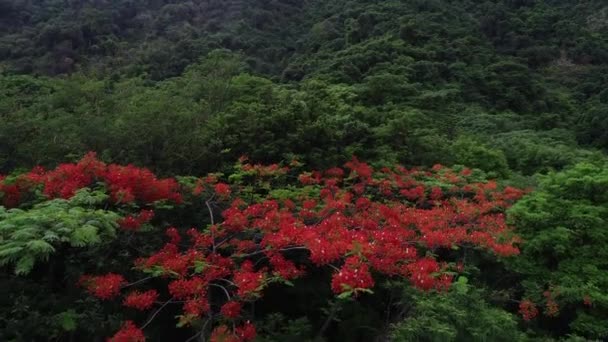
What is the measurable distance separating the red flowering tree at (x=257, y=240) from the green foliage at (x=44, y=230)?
0.67 m

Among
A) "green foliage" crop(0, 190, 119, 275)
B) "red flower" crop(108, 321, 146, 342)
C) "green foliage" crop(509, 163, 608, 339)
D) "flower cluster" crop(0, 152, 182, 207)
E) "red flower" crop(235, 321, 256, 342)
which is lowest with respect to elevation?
"green foliage" crop(509, 163, 608, 339)

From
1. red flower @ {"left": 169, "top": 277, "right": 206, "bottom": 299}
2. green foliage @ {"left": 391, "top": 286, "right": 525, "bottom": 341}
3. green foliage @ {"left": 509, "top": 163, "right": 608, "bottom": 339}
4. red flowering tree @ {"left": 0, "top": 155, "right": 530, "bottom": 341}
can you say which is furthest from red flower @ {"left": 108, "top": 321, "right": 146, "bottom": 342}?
green foliage @ {"left": 509, "top": 163, "right": 608, "bottom": 339}

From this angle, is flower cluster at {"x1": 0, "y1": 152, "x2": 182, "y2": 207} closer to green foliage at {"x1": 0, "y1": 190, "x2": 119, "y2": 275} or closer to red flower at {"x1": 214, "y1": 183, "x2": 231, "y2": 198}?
green foliage at {"x1": 0, "y1": 190, "x2": 119, "y2": 275}

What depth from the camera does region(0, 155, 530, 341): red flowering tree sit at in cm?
595

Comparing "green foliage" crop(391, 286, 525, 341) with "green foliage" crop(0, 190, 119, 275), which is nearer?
"green foliage" crop(0, 190, 119, 275)

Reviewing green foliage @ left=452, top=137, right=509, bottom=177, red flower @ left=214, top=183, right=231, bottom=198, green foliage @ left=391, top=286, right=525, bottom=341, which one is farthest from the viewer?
green foliage @ left=452, top=137, right=509, bottom=177

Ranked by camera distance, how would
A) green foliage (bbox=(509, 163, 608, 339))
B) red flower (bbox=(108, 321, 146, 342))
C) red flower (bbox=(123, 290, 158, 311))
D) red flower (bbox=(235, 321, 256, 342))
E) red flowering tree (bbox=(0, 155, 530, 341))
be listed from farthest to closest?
green foliage (bbox=(509, 163, 608, 339)), red flowering tree (bbox=(0, 155, 530, 341)), red flower (bbox=(123, 290, 158, 311)), red flower (bbox=(235, 321, 256, 342)), red flower (bbox=(108, 321, 146, 342))

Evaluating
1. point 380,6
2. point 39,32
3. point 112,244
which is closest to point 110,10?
point 39,32

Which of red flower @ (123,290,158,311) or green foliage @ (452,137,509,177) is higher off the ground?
red flower @ (123,290,158,311)

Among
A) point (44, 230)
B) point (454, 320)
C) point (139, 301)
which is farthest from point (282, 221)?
point (44, 230)

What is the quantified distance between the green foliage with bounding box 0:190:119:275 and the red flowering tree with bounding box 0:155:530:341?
2.19ft

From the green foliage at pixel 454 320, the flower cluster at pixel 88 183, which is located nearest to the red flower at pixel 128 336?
the flower cluster at pixel 88 183

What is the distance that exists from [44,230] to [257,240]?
2.93m

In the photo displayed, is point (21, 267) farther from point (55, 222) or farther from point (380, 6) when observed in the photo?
point (380, 6)
